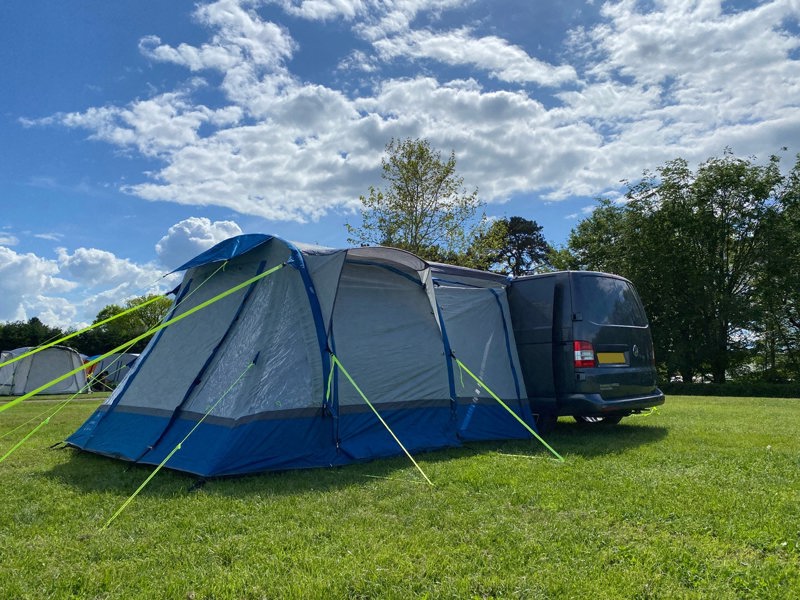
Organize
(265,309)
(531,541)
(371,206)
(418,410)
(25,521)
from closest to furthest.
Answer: (531,541) → (25,521) → (265,309) → (418,410) → (371,206)

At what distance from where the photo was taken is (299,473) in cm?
515

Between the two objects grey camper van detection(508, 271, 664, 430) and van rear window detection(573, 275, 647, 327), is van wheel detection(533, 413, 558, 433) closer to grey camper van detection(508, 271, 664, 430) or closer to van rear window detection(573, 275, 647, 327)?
grey camper van detection(508, 271, 664, 430)

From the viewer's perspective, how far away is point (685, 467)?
530 centimetres

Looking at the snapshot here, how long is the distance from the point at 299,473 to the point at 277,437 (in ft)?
1.27

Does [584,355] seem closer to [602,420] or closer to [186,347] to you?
[602,420]

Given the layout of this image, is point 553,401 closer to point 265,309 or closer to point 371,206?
point 265,309

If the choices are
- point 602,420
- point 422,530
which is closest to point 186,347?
point 422,530

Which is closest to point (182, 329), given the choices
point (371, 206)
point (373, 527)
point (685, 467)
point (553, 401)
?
point (373, 527)

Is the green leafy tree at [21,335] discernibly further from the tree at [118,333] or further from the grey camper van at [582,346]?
the grey camper van at [582,346]

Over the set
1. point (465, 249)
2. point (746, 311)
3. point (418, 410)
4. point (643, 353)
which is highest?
point (465, 249)

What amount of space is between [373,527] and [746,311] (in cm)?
2522

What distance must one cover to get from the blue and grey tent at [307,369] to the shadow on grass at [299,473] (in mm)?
113

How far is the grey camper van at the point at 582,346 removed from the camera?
688cm

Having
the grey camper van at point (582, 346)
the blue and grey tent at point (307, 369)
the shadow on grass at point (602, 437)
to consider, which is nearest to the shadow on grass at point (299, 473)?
the shadow on grass at point (602, 437)
